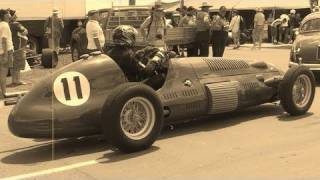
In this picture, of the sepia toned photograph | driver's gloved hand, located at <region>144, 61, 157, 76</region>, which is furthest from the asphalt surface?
driver's gloved hand, located at <region>144, 61, 157, 76</region>

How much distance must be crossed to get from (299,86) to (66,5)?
632 inches

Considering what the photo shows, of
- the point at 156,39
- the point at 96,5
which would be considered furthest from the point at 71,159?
the point at 96,5

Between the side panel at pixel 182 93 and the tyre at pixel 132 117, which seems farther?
the side panel at pixel 182 93

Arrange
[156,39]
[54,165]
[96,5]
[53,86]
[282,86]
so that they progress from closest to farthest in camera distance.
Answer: [54,165] < [53,86] < [282,86] < [156,39] < [96,5]

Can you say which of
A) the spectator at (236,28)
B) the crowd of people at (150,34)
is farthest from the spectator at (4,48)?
the spectator at (236,28)

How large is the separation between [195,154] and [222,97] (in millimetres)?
1472

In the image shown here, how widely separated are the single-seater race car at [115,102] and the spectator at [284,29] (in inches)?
816

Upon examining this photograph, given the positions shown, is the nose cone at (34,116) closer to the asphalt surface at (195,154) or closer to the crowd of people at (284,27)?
the asphalt surface at (195,154)

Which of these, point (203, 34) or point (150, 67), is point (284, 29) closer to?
point (203, 34)

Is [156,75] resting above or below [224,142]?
above

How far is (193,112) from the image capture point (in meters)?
7.71

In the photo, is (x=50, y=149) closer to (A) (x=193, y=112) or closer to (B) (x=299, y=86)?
(A) (x=193, y=112)

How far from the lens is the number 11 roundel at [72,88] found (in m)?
6.80

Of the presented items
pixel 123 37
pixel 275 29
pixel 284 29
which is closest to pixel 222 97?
pixel 123 37
